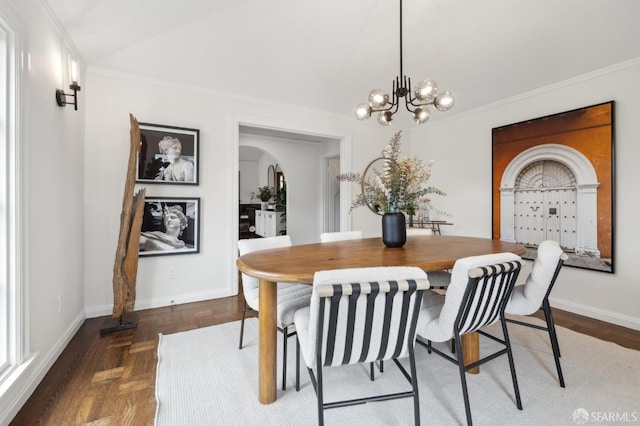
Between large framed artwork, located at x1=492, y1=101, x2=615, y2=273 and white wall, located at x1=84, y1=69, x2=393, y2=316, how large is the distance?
6.63 ft

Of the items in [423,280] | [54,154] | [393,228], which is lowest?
[423,280]

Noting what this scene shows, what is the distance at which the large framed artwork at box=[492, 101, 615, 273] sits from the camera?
114 inches

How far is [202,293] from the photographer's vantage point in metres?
3.44

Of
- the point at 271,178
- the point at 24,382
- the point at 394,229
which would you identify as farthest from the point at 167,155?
the point at 271,178

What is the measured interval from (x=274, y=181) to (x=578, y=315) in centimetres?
708

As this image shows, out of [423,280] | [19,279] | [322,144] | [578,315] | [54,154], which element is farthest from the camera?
[322,144]

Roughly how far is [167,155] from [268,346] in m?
2.43

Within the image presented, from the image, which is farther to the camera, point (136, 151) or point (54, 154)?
point (136, 151)

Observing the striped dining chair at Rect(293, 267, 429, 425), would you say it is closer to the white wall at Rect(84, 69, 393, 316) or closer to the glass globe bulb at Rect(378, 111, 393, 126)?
the glass globe bulb at Rect(378, 111, 393, 126)

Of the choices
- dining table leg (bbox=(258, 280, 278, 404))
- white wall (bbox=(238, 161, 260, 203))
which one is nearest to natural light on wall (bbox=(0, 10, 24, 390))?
dining table leg (bbox=(258, 280, 278, 404))

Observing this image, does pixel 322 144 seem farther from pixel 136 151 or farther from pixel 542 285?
pixel 542 285

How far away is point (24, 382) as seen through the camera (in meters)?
1.67

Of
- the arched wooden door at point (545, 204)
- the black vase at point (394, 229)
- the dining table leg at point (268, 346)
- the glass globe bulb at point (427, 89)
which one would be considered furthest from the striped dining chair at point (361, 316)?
the arched wooden door at point (545, 204)

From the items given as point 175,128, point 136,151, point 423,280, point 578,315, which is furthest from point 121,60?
point 578,315
